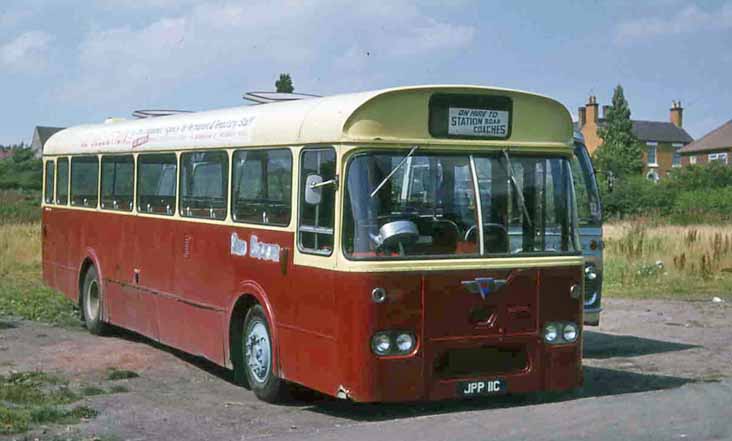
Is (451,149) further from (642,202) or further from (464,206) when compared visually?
(642,202)

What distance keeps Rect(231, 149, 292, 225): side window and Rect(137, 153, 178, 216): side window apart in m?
1.91

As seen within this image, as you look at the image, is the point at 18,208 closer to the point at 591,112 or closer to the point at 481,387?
the point at 481,387

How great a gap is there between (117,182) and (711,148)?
266 ft

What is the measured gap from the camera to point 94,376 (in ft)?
39.9

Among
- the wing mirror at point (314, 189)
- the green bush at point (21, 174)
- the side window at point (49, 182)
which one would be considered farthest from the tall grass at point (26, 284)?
the green bush at point (21, 174)

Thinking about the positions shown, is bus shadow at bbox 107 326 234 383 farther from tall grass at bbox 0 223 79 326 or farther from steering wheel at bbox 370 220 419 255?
steering wheel at bbox 370 220 419 255

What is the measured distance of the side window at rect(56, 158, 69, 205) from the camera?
671 inches

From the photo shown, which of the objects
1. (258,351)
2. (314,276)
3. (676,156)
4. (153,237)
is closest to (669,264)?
(153,237)

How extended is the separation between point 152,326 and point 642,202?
143 feet

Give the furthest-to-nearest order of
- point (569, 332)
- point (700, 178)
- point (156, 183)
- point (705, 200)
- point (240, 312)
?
point (700, 178), point (705, 200), point (156, 183), point (240, 312), point (569, 332)

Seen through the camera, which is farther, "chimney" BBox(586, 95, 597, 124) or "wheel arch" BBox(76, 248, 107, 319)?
"chimney" BBox(586, 95, 597, 124)

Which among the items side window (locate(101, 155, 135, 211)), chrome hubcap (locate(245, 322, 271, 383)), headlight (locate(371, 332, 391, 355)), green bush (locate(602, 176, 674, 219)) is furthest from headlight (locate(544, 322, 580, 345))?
green bush (locate(602, 176, 674, 219))

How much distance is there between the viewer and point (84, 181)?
16281 mm

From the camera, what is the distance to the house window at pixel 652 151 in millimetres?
95562
